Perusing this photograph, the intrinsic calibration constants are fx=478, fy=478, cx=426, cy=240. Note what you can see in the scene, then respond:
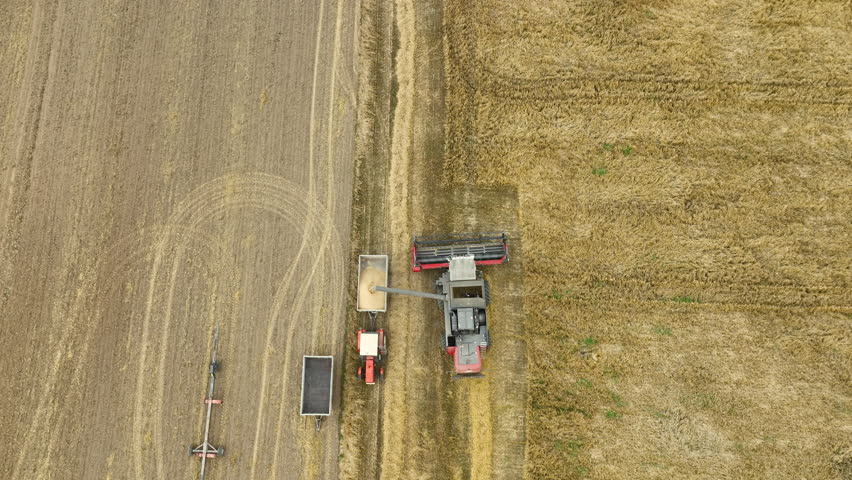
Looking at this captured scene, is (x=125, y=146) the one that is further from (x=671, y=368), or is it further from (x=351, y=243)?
(x=671, y=368)

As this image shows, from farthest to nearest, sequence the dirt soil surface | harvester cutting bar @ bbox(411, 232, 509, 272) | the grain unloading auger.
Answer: harvester cutting bar @ bbox(411, 232, 509, 272) → the dirt soil surface → the grain unloading auger

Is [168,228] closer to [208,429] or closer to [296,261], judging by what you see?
[296,261]

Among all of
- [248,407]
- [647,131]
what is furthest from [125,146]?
[647,131]

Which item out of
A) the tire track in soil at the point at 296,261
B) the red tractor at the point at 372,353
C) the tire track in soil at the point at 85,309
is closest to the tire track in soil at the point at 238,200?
the tire track in soil at the point at 296,261

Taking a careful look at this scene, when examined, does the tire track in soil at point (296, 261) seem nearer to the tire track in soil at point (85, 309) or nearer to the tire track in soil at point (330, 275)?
the tire track in soil at point (330, 275)

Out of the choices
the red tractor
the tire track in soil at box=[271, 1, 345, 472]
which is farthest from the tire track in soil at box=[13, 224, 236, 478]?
the red tractor

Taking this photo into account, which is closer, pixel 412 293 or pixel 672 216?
pixel 412 293

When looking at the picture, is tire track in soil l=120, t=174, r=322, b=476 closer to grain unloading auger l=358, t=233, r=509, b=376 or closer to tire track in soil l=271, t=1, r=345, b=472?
tire track in soil l=271, t=1, r=345, b=472

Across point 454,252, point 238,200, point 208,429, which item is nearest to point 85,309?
point 208,429
